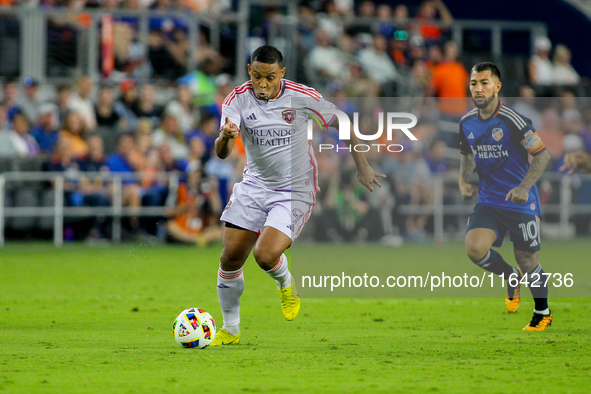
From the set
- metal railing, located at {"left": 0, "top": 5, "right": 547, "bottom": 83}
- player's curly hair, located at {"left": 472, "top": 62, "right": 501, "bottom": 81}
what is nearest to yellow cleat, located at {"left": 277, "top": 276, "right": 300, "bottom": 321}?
player's curly hair, located at {"left": 472, "top": 62, "right": 501, "bottom": 81}

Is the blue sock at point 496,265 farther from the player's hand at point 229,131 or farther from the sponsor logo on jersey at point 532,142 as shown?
the player's hand at point 229,131

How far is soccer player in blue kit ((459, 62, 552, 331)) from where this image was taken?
8281 mm

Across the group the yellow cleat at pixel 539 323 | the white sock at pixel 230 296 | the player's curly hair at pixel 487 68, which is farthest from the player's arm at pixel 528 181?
the white sock at pixel 230 296

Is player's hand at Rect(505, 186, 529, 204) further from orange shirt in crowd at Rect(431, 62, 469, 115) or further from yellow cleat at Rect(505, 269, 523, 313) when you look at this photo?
orange shirt in crowd at Rect(431, 62, 469, 115)

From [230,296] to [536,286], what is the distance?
8.95ft

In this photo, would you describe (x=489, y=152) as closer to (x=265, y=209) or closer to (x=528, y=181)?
(x=528, y=181)

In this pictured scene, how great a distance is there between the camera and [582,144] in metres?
12.9

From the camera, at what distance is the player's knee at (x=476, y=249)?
8.40 meters

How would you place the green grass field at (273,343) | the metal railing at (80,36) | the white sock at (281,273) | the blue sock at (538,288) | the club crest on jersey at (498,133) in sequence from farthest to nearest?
1. the metal railing at (80,36)
2. the club crest on jersey at (498,133)
3. the blue sock at (538,288)
4. the white sock at (281,273)
5. the green grass field at (273,343)

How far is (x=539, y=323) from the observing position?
7883 millimetres

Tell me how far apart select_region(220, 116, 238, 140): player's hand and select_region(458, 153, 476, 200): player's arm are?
284cm

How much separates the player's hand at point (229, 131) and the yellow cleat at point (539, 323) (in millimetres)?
3040

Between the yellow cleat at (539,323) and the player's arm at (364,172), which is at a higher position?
the player's arm at (364,172)

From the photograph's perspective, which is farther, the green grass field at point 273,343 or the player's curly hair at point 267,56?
the player's curly hair at point 267,56
